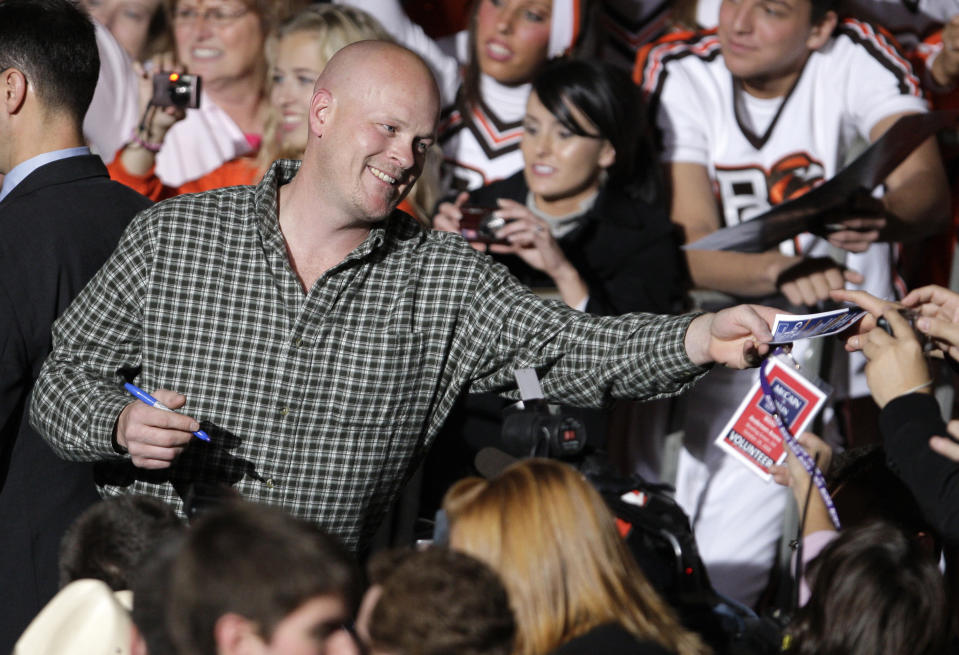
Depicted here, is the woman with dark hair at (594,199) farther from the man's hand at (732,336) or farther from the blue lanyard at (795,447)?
the man's hand at (732,336)

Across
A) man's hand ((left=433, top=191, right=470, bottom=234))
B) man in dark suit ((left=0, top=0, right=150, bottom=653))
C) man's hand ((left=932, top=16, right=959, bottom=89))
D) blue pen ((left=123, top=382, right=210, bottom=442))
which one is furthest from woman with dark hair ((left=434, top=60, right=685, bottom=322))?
blue pen ((left=123, top=382, right=210, bottom=442))

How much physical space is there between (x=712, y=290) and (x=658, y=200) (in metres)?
0.38

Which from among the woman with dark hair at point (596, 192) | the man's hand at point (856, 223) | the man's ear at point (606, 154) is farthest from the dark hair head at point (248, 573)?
the man's ear at point (606, 154)

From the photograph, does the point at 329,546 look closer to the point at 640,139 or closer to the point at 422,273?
the point at 422,273

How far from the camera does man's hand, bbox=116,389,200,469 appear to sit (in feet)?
7.49

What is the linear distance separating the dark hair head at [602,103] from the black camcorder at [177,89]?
1.19 metres

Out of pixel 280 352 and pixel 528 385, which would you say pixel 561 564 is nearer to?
pixel 528 385

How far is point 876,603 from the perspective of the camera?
207 centimetres

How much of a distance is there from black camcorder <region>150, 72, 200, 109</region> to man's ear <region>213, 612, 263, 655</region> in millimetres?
2824

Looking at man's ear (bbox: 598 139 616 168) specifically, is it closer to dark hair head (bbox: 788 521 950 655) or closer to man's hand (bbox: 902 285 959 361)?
man's hand (bbox: 902 285 959 361)

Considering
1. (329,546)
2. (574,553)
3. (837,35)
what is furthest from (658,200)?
(329,546)

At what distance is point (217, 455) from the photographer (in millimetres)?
2557

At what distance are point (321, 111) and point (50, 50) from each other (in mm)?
756

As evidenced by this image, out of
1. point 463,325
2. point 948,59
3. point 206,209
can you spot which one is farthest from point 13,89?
point 948,59
